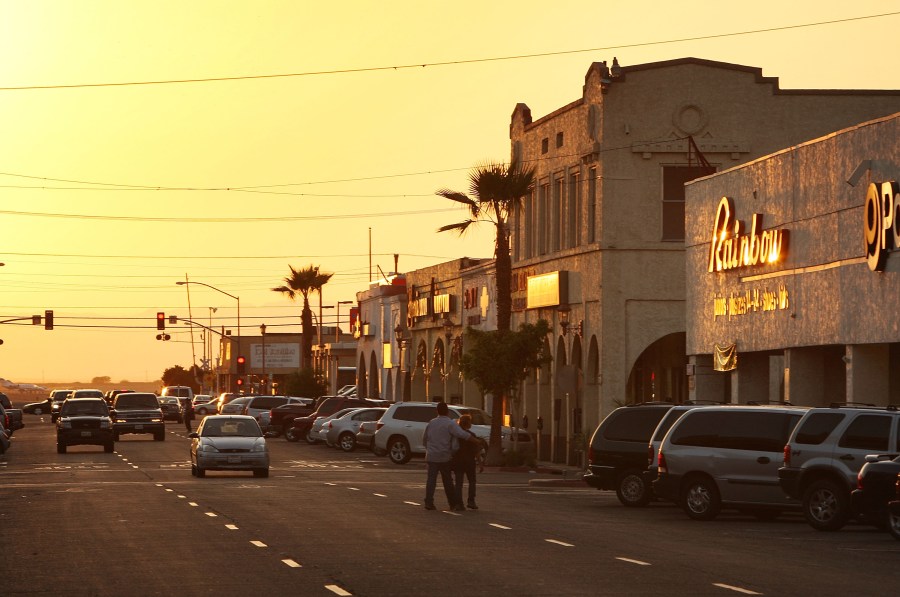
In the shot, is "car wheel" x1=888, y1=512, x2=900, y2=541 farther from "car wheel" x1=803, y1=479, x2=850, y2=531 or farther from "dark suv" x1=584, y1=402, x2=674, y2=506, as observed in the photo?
"dark suv" x1=584, y1=402, x2=674, y2=506

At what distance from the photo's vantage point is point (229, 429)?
129 ft

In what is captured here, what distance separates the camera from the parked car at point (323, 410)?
62.5 metres

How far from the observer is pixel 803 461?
2458cm

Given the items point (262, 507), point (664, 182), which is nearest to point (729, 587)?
point (262, 507)

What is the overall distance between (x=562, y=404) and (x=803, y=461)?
30.3 meters

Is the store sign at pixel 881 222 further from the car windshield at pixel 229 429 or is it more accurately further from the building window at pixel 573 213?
the building window at pixel 573 213

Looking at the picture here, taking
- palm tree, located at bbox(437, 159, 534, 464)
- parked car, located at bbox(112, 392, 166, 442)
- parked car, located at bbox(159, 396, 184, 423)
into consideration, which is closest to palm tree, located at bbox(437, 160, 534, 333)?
palm tree, located at bbox(437, 159, 534, 464)

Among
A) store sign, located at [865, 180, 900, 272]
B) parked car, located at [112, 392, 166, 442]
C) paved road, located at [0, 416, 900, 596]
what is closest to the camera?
paved road, located at [0, 416, 900, 596]

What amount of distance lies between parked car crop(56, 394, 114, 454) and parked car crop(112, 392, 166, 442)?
7.28 m

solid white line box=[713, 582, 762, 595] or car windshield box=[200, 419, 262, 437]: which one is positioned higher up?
car windshield box=[200, 419, 262, 437]

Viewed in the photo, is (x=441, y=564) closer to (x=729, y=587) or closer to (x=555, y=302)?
(x=729, y=587)

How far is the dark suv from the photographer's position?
29859mm

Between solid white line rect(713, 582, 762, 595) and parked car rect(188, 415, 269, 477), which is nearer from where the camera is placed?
solid white line rect(713, 582, 762, 595)

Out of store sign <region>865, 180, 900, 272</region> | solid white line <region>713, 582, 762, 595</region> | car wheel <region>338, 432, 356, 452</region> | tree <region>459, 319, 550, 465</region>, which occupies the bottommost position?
car wheel <region>338, 432, 356, 452</region>
